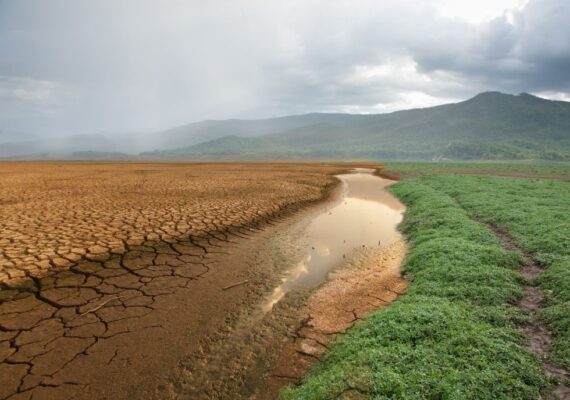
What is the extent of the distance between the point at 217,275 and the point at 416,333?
5.11 metres

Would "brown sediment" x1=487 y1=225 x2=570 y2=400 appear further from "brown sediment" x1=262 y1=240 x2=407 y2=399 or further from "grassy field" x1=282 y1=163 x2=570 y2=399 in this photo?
"brown sediment" x1=262 y1=240 x2=407 y2=399

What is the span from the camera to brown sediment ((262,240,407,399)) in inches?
187

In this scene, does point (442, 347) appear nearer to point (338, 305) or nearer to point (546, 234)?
point (338, 305)

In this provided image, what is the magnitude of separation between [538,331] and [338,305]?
11.5 feet

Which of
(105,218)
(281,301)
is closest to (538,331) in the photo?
(281,301)

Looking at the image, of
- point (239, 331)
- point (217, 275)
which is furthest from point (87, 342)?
point (217, 275)

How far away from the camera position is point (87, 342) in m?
5.23

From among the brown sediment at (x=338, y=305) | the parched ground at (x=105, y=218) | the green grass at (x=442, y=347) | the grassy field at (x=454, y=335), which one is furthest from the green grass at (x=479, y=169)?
the green grass at (x=442, y=347)

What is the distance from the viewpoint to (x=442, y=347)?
181 inches

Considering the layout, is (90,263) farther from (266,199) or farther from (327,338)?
(266,199)

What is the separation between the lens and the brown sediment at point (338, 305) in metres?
4.75

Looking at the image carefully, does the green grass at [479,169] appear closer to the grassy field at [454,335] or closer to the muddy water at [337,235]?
the muddy water at [337,235]

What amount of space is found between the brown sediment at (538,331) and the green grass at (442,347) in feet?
0.47

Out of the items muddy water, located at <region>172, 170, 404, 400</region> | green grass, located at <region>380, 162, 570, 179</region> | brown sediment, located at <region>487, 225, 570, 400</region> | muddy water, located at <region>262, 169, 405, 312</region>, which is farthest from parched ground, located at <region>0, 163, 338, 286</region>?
green grass, located at <region>380, 162, 570, 179</region>
